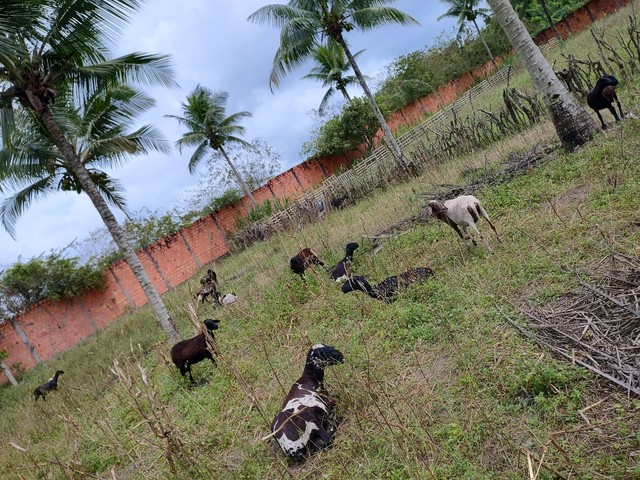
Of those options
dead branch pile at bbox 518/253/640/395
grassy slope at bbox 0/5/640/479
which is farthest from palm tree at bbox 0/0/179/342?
dead branch pile at bbox 518/253/640/395

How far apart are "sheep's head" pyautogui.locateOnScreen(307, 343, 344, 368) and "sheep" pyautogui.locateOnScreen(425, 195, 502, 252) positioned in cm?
217

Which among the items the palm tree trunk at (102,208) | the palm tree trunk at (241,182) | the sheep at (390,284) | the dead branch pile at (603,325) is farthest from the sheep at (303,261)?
A: the palm tree trunk at (241,182)

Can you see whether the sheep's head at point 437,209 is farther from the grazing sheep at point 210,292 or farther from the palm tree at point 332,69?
the palm tree at point 332,69

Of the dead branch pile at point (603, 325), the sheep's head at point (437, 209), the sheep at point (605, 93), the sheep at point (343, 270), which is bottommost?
the dead branch pile at point (603, 325)

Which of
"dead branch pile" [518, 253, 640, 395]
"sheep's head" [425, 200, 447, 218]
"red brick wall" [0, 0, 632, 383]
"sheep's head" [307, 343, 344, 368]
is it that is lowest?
"dead branch pile" [518, 253, 640, 395]

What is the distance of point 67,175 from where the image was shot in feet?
34.8

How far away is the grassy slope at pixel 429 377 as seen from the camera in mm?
2414

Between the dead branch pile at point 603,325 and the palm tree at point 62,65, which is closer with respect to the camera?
the dead branch pile at point 603,325

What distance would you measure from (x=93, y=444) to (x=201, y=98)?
1990 centimetres

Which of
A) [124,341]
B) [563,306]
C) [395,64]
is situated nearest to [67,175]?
[124,341]

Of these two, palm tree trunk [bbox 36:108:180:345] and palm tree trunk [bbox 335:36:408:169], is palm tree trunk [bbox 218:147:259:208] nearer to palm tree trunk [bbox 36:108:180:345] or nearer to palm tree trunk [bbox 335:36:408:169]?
palm tree trunk [bbox 335:36:408:169]

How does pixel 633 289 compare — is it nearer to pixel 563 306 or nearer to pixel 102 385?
pixel 563 306

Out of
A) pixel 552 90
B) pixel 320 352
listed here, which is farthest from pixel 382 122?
pixel 320 352

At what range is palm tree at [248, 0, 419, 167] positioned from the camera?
14094mm
